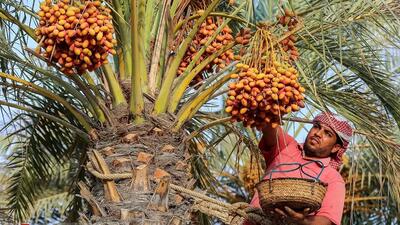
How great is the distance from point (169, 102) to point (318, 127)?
887mm

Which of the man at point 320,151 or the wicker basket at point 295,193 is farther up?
the man at point 320,151

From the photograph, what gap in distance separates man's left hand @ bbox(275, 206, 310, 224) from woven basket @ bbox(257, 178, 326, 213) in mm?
22

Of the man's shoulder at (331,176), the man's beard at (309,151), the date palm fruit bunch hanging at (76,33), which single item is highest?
the date palm fruit bunch hanging at (76,33)

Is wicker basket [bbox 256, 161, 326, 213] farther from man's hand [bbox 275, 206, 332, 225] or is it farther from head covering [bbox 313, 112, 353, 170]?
head covering [bbox 313, 112, 353, 170]

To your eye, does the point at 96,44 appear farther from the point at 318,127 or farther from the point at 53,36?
the point at 318,127

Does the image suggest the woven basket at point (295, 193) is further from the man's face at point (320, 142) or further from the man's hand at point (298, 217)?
the man's face at point (320, 142)

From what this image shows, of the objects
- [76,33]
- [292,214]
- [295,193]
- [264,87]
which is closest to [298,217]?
[292,214]

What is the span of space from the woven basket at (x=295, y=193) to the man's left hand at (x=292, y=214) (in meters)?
0.02

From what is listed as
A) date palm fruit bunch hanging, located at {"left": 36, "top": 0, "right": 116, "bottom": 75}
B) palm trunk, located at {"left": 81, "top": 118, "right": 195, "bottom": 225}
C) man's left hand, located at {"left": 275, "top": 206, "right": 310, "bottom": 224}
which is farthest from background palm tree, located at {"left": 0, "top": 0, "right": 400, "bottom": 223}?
man's left hand, located at {"left": 275, "top": 206, "right": 310, "bottom": 224}

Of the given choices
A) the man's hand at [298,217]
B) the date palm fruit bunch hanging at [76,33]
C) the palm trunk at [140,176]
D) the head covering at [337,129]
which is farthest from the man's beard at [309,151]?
the date palm fruit bunch hanging at [76,33]

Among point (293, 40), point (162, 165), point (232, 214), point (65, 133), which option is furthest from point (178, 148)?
point (65, 133)

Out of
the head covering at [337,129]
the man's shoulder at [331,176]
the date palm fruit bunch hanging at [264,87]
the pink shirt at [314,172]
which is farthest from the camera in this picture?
the head covering at [337,129]

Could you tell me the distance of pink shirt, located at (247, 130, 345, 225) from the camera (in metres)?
4.84

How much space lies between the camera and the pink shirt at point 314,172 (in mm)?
4844
